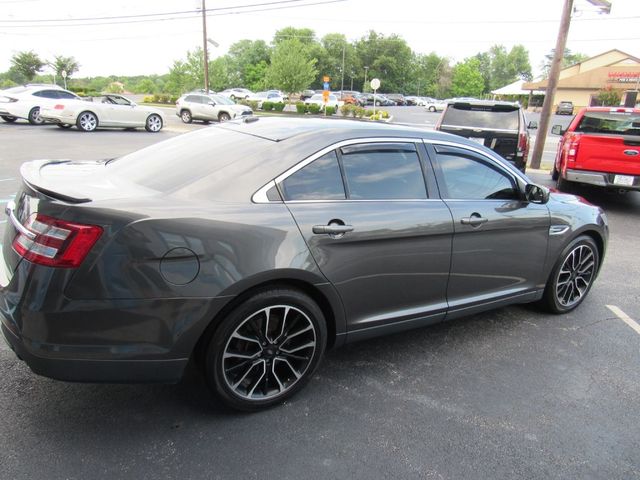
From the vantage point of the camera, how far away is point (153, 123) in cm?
1997

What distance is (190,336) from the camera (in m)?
2.44

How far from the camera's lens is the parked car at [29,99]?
18.5m

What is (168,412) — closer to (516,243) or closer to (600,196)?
(516,243)

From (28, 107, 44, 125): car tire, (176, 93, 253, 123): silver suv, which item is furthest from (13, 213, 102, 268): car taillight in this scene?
(176, 93, 253, 123): silver suv

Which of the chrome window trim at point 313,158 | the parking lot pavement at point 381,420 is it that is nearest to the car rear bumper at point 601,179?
the parking lot pavement at point 381,420

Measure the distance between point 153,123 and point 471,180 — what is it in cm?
1863

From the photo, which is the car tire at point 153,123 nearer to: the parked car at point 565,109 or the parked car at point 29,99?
the parked car at point 29,99

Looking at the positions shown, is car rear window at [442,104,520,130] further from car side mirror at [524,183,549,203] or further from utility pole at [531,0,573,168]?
car side mirror at [524,183,549,203]

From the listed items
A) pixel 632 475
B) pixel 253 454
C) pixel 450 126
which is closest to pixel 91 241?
pixel 253 454

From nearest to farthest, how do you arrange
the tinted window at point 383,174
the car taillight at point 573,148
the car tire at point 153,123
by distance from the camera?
the tinted window at point 383,174
the car taillight at point 573,148
the car tire at point 153,123

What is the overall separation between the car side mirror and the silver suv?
2193 cm

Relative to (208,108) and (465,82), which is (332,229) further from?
(465,82)

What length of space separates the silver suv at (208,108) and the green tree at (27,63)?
44277mm

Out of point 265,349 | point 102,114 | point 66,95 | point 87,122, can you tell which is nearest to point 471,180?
point 265,349
